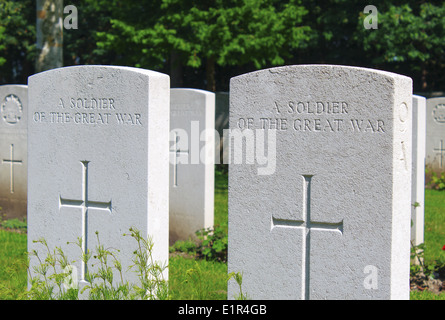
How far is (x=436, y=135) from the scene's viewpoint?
12328mm

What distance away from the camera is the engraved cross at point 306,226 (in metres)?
3.93

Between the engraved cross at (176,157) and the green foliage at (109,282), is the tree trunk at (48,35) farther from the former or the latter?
the green foliage at (109,282)

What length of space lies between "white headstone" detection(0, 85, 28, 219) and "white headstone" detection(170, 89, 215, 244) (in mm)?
2282

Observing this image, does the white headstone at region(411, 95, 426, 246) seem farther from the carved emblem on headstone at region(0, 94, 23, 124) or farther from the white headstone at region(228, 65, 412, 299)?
the carved emblem on headstone at region(0, 94, 23, 124)

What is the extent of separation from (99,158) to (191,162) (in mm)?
2975

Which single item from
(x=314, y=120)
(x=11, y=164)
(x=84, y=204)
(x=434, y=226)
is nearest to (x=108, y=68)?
(x=84, y=204)

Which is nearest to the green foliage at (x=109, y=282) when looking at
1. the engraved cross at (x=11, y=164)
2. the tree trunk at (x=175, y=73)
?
the engraved cross at (x=11, y=164)

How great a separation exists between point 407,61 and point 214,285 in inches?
640

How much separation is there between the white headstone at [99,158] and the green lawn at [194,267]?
0.42 m

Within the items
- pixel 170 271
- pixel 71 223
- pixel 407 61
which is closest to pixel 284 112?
pixel 71 223

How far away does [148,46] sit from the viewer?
15.8 m

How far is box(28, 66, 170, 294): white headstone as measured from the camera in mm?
4430

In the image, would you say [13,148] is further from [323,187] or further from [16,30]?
[16,30]
